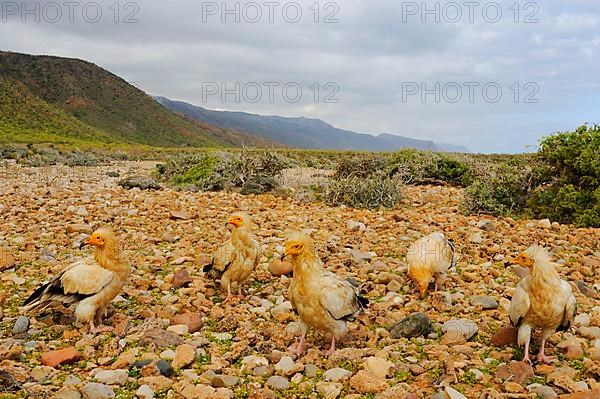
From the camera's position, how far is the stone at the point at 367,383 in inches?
166

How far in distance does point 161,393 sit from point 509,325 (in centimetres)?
350

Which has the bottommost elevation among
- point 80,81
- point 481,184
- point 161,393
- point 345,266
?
point 161,393

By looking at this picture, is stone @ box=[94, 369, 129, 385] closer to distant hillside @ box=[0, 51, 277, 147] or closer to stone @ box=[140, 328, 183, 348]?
stone @ box=[140, 328, 183, 348]

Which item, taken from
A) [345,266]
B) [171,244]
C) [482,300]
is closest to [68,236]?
[171,244]

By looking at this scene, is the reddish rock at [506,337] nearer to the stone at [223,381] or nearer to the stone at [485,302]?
the stone at [485,302]

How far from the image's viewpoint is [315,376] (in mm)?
4566

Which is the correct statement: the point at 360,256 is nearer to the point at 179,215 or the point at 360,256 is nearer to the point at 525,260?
the point at 525,260

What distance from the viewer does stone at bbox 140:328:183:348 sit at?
16.6ft

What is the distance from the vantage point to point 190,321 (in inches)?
218

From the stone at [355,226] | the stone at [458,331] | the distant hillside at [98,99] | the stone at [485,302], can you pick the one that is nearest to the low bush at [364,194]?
the stone at [355,226]

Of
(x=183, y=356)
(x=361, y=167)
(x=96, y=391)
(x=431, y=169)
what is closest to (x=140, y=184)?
(x=361, y=167)

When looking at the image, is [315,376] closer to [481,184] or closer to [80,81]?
[481,184]

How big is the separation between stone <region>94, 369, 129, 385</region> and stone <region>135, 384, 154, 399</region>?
0.75 ft

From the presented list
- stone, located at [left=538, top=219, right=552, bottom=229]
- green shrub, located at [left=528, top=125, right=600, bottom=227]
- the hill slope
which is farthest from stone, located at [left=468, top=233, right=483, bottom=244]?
the hill slope
